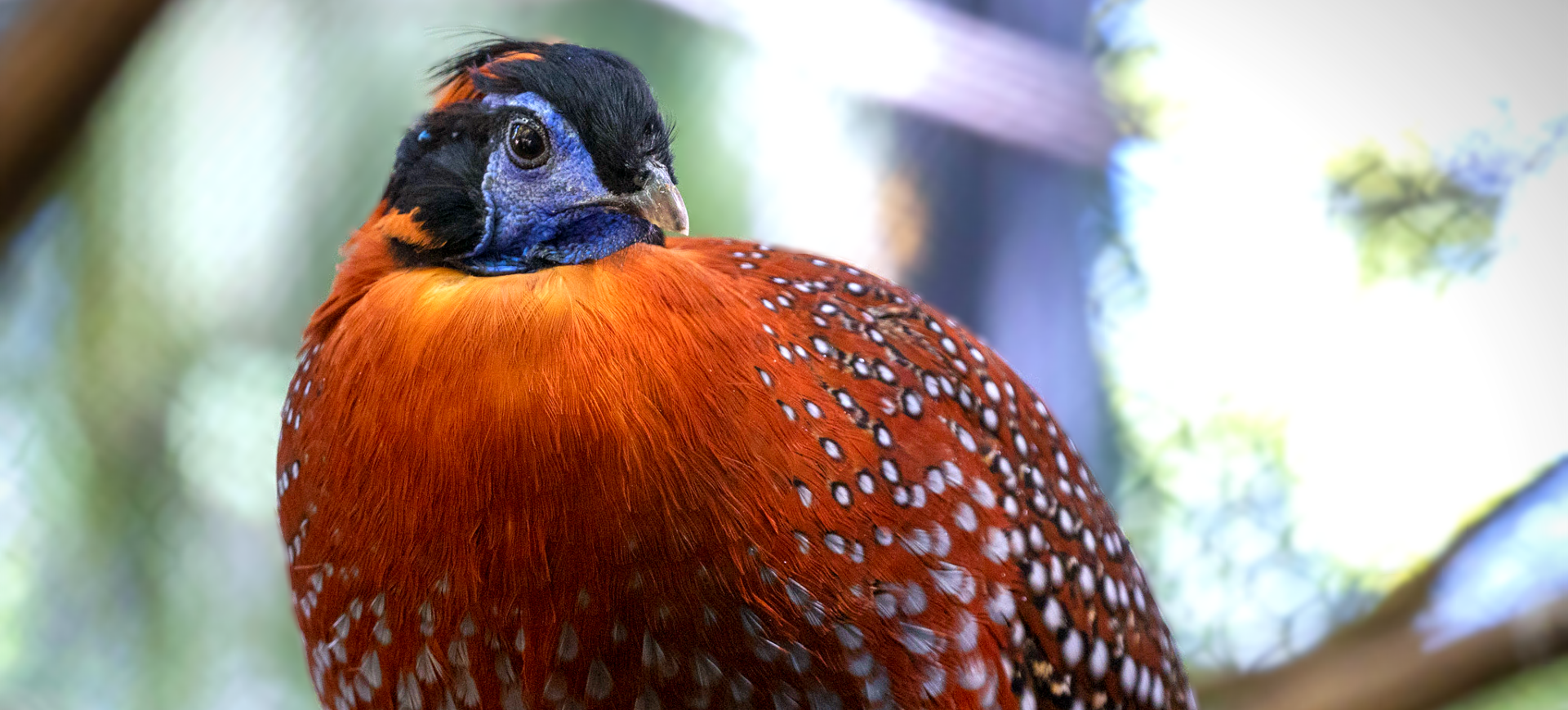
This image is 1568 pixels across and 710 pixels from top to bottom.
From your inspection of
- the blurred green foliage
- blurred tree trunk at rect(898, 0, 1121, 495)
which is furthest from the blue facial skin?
the blurred green foliage

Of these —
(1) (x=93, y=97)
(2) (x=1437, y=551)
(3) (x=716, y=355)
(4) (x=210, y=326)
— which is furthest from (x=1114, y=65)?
(4) (x=210, y=326)

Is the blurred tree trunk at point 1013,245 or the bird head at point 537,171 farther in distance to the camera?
the blurred tree trunk at point 1013,245

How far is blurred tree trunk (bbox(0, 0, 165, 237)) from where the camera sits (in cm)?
210

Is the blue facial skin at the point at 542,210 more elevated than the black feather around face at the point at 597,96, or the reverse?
the black feather around face at the point at 597,96

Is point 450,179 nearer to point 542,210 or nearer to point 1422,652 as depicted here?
point 542,210

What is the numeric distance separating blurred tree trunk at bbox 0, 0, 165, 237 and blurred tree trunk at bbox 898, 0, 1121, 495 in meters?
1.69

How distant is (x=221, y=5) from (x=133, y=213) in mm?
613

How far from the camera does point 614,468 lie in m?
0.98

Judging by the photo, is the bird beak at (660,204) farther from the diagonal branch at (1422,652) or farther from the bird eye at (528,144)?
the diagonal branch at (1422,652)

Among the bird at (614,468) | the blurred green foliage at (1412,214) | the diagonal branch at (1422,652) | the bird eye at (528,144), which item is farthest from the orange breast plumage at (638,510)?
the blurred green foliage at (1412,214)

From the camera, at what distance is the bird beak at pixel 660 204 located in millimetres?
1142

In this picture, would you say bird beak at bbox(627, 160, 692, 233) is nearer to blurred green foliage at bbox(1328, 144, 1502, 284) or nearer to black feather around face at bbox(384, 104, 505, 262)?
black feather around face at bbox(384, 104, 505, 262)

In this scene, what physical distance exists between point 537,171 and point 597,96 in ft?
0.33

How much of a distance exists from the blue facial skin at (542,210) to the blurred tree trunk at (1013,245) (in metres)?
Result: 1.50
